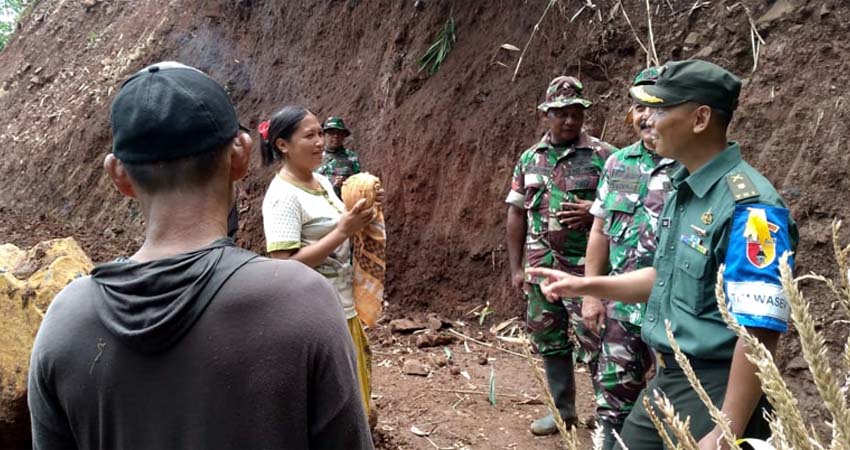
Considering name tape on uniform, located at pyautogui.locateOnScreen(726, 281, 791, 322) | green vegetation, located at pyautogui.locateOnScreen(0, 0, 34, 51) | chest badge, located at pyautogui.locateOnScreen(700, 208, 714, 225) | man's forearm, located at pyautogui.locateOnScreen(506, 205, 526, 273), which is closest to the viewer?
name tape on uniform, located at pyautogui.locateOnScreen(726, 281, 791, 322)

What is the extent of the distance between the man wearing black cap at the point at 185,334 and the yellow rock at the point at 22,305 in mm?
2732

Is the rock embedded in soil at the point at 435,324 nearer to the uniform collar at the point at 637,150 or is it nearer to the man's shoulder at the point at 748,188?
the uniform collar at the point at 637,150

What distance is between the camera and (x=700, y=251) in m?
2.12

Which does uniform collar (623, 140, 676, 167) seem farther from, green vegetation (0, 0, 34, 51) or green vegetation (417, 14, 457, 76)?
green vegetation (0, 0, 34, 51)

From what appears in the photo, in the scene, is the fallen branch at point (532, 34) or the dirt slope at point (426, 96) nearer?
the dirt slope at point (426, 96)

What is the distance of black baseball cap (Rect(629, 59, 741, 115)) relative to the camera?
2.15 metres

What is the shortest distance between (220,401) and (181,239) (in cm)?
30

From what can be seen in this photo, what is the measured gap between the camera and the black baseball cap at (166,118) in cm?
117

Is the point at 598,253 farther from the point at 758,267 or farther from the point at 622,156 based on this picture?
the point at 758,267

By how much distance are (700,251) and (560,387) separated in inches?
88.8

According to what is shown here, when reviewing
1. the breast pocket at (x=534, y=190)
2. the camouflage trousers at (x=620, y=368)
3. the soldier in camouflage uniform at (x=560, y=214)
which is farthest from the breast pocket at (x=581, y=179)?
the camouflage trousers at (x=620, y=368)

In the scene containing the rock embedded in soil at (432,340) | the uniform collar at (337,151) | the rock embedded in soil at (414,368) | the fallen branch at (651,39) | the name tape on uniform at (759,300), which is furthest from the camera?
the uniform collar at (337,151)

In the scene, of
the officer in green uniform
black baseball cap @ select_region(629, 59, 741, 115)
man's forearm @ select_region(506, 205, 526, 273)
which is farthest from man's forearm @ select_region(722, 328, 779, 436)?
man's forearm @ select_region(506, 205, 526, 273)

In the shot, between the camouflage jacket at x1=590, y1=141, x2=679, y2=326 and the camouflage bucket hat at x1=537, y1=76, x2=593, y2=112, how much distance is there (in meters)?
0.70
